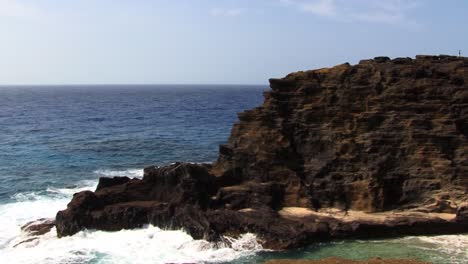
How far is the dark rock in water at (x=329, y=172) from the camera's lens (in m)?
33.8

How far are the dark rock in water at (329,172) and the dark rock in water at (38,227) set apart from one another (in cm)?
174

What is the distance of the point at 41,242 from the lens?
112ft

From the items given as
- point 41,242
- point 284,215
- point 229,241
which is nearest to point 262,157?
point 284,215

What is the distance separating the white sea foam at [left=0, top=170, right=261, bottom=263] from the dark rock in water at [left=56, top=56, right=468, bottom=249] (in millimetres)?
857

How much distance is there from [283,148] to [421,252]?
13.3m

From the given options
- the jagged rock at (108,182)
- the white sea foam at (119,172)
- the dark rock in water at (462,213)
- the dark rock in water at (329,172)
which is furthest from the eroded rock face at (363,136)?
the white sea foam at (119,172)

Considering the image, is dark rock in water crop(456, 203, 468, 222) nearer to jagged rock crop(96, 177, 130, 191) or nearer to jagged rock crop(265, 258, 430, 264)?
Answer: jagged rock crop(265, 258, 430, 264)

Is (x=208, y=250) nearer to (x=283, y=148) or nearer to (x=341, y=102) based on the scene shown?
(x=283, y=148)

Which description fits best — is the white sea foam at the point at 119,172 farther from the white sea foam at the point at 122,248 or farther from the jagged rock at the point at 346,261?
the jagged rock at the point at 346,261

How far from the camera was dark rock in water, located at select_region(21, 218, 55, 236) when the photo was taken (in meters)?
35.8

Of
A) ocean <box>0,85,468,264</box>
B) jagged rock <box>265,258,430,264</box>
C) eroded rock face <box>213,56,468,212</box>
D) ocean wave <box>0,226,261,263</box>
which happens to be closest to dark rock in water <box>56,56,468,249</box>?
eroded rock face <box>213,56,468,212</box>

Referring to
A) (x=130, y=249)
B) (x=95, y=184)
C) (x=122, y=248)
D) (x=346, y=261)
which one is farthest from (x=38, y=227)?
(x=346, y=261)

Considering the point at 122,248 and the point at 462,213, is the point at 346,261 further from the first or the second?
the point at 122,248

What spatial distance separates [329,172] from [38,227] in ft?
72.8
